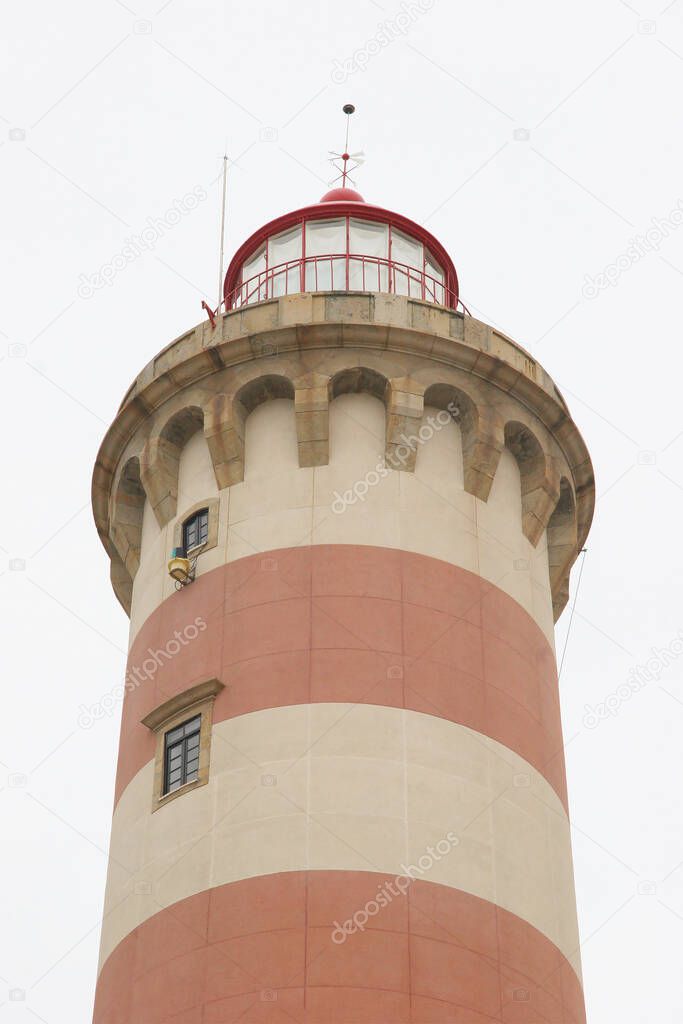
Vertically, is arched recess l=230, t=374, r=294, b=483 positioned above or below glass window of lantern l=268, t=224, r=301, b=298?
below

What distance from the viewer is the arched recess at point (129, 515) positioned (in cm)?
3728

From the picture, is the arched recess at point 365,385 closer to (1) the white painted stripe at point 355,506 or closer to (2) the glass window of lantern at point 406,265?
(1) the white painted stripe at point 355,506

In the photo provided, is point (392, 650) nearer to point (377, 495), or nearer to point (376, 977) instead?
point (377, 495)

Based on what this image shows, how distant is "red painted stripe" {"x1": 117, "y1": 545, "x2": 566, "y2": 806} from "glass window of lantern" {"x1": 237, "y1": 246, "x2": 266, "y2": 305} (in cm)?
887

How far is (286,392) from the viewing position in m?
35.2

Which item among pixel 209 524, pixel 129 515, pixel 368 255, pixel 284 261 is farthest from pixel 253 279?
pixel 209 524

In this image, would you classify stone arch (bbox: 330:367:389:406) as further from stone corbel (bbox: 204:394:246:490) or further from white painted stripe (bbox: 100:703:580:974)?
white painted stripe (bbox: 100:703:580:974)

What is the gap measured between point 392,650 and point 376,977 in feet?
21.2

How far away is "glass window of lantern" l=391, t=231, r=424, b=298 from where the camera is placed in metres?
39.3

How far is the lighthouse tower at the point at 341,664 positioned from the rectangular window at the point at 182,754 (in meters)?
0.08

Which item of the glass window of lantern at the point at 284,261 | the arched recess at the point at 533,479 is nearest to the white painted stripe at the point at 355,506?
the arched recess at the point at 533,479

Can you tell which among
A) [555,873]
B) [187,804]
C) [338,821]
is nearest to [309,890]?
[338,821]

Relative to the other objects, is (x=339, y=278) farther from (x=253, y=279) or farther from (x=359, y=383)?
(x=359, y=383)
